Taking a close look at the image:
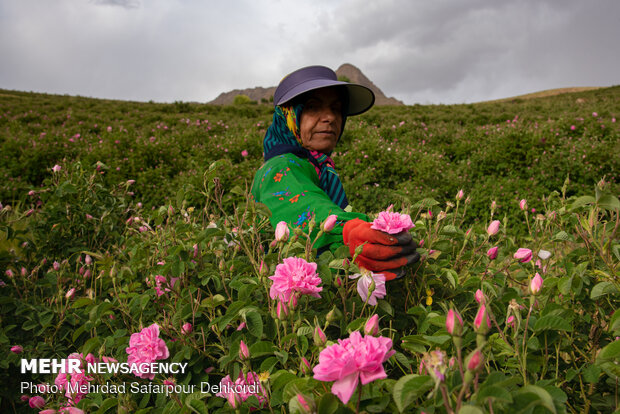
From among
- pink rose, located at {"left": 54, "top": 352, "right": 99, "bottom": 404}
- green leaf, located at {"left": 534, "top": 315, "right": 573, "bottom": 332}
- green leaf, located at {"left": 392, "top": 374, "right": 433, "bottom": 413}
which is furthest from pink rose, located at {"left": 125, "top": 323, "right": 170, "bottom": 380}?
green leaf, located at {"left": 534, "top": 315, "right": 573, "bottom": 332}

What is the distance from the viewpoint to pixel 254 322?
900 millimetres

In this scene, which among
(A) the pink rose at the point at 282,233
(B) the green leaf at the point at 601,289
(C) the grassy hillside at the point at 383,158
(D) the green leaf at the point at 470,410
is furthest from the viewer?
(C) the grassy hillside at the point at 383,158

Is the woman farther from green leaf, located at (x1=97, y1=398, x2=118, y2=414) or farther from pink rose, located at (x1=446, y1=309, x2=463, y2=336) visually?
green leaf, located at (x1=97, y1=398, x2=118, y2=414)

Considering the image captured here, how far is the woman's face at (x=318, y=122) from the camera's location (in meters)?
Result: 1.81

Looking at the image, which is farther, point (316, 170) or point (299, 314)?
point (316, 170)

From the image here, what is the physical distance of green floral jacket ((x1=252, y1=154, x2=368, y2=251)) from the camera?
4.05ft

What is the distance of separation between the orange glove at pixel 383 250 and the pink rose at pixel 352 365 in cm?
46

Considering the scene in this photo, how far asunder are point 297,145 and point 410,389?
4.76 feet

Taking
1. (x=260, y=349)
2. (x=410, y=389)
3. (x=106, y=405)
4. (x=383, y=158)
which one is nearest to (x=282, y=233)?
(x=260, y=349)

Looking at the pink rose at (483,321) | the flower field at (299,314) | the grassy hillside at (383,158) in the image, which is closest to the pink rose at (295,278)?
the flower field at (299,314)

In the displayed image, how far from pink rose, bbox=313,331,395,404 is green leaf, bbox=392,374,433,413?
4 cm

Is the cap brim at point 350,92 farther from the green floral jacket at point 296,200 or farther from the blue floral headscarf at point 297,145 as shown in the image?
the green floral jacket at point 296,200

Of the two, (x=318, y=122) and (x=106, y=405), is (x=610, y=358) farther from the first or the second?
(x=318, y=122)

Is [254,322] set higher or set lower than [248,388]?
higher
